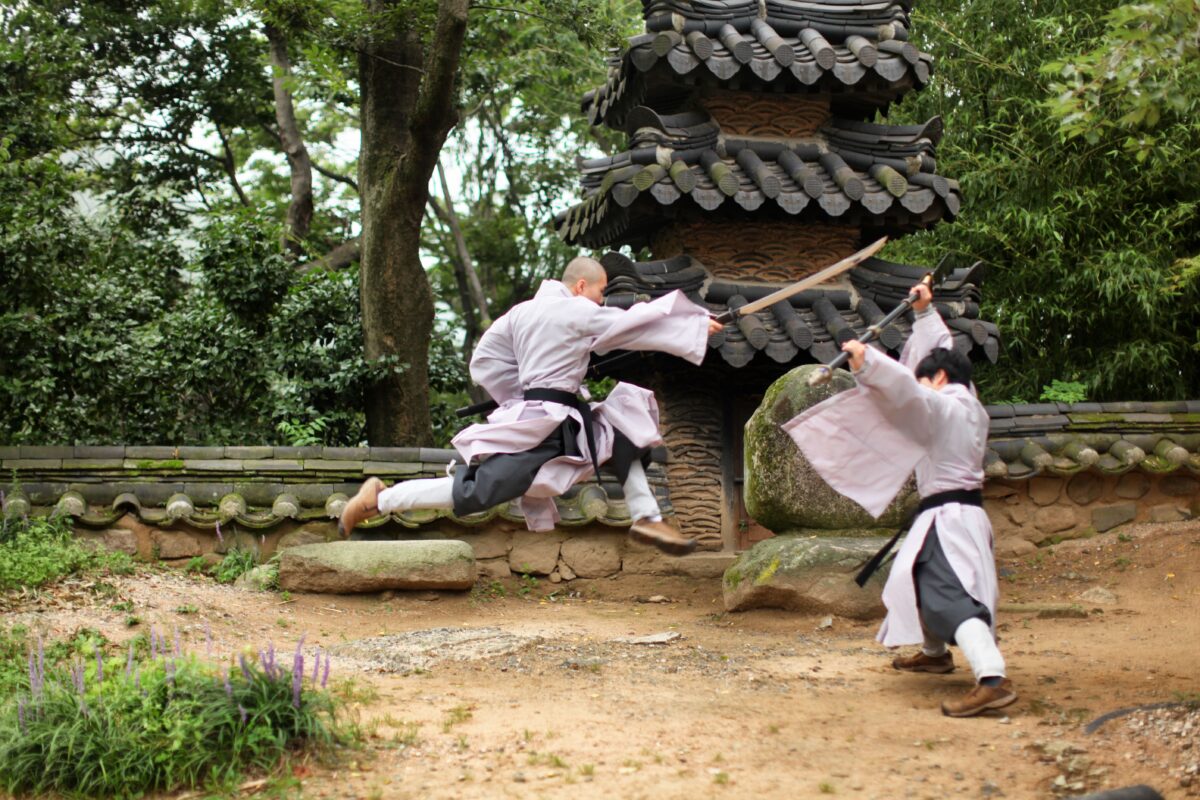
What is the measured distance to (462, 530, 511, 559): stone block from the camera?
404 inches

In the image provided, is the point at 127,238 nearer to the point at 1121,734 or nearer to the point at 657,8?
the point at 657,8

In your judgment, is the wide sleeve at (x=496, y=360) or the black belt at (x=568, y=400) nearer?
the black belt at (x=568, y=400)

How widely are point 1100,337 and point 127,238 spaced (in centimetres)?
1116

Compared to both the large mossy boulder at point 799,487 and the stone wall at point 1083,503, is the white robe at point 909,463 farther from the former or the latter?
the stone wall at point 1083,503

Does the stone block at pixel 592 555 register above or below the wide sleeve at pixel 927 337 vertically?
below

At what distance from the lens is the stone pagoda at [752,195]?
33.8 ft

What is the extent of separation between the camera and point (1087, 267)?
12.3 m

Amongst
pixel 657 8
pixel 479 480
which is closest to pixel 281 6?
pixel 657 8

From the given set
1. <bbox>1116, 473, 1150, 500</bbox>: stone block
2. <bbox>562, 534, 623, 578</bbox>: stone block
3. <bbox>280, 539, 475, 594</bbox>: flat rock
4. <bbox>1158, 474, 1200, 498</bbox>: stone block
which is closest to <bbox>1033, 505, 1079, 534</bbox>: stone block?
<bbox>1116, 473, 1150, 500</bbox>: stone block

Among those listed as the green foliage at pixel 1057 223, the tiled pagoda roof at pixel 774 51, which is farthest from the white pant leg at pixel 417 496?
the green foliage at pixel 1057 223

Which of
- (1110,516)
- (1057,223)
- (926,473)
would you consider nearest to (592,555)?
(926,473)

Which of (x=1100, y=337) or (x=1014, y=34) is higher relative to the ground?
(x=1014, y=34)

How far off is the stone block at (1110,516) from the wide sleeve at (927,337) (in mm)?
5091

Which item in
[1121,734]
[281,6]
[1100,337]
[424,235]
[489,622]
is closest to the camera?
[1121,734]
